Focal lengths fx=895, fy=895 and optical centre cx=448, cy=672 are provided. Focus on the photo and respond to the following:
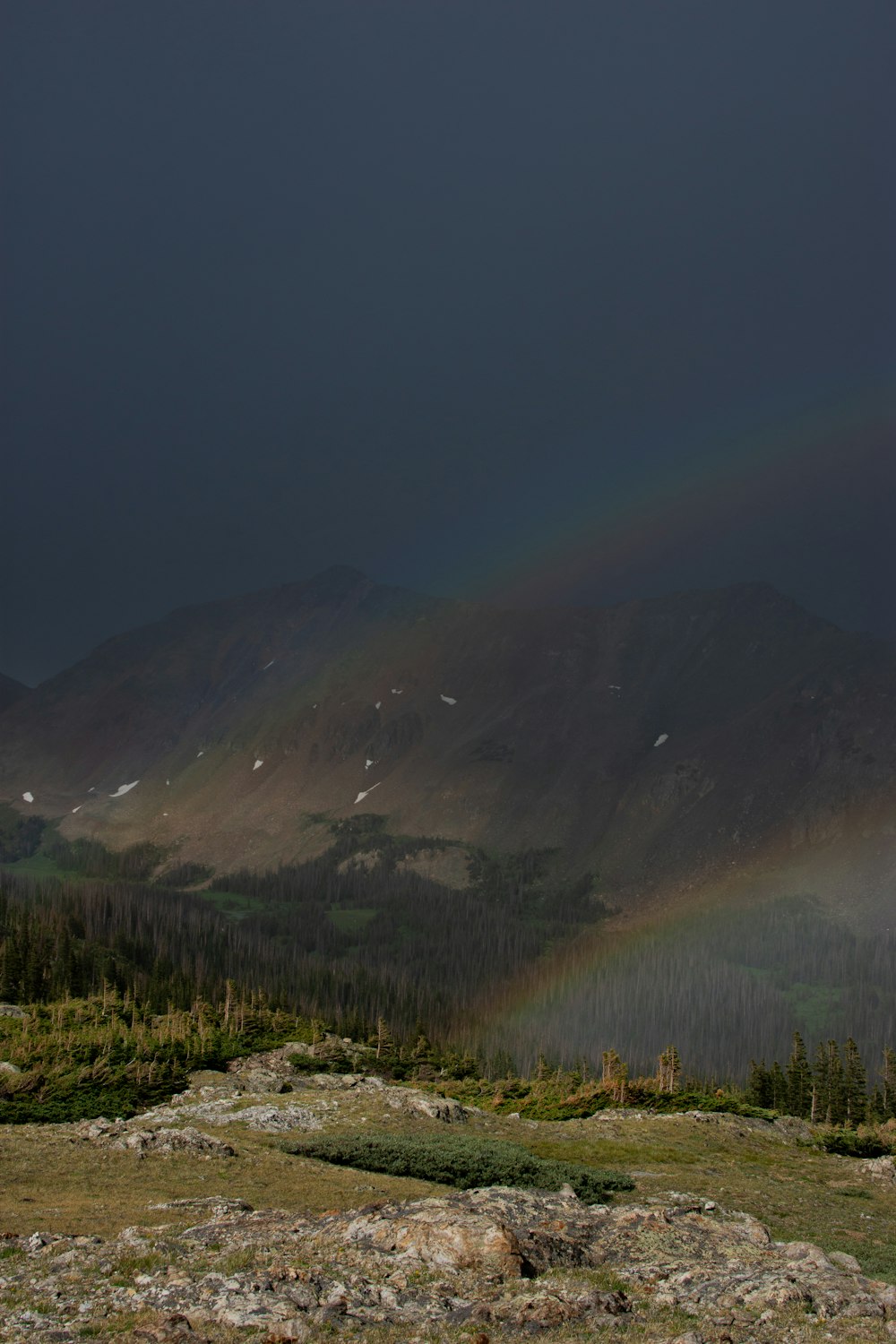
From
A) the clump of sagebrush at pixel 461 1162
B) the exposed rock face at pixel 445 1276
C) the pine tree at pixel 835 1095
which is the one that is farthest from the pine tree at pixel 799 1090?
the exposed rock face at pixel 445 1276

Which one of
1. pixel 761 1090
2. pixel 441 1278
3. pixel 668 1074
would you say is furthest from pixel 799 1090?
pixel 441 1278

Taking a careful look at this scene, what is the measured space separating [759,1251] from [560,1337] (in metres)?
8.86

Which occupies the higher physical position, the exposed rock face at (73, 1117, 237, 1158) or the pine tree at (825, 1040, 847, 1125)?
the exposed rock face at (73, 1117, 237, 1158)

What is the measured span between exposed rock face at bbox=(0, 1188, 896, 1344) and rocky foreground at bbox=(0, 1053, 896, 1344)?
2.0 inches

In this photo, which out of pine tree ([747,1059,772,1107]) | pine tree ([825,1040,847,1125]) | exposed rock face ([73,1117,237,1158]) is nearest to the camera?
exposed rock face ([73,1117,237,1158])

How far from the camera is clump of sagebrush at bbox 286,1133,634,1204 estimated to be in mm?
30578

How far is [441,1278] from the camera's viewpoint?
64.8 ft

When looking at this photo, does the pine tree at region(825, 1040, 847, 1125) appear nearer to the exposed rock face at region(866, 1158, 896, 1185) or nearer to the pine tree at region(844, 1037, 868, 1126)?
the pine tree at region(844, 1037, 868, 1126)

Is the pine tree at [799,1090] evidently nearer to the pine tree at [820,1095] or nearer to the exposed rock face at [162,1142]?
the pine tree at [820,1095]

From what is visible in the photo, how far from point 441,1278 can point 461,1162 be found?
1367 centimetres

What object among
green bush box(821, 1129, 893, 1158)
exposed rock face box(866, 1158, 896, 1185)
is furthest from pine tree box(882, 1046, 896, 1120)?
exposed rock face box(866, 1158, 896, 1185)

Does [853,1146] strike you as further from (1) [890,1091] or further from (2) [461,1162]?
(1) [890,1091]

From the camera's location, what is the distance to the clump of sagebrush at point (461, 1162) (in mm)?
30578

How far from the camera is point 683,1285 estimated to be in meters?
19.8
